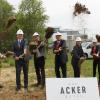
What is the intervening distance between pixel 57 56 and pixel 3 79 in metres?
4.06

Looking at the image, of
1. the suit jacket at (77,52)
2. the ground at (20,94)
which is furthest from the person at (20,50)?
the suit jacket at (77,52)

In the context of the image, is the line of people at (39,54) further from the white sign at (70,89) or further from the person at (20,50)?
the white sign at (70,89)

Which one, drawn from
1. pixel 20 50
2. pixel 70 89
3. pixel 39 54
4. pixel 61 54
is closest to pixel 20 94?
pixel 20 50

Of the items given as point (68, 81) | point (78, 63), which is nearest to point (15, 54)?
point (78, 63)

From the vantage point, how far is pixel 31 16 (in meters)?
42.0

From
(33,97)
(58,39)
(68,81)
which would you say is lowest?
(33,97)

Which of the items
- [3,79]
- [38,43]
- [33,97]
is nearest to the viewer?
[33,97]

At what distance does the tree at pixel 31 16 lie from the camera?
136 feet

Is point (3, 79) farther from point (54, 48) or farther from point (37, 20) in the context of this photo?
point (37, 20)

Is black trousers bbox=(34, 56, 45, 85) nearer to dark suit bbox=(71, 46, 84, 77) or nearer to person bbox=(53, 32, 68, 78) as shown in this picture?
person bbox=(53, 32, 68, 78)

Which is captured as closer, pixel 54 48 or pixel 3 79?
pixel 54 48

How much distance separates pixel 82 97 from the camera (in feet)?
31.3

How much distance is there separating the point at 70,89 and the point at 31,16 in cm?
3287

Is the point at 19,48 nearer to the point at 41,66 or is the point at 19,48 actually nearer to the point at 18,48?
the point at 18,48
